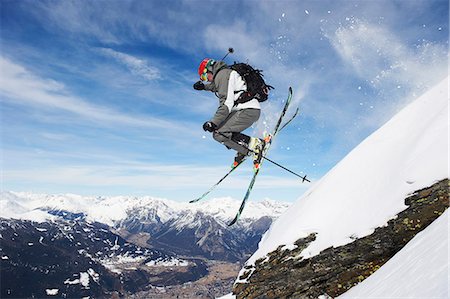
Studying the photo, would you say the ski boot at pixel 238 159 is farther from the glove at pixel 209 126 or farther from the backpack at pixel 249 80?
the glove at pixel 209 126

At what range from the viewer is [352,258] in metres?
9.66

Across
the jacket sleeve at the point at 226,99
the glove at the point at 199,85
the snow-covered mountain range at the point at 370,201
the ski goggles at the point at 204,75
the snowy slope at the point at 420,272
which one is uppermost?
the ski goggles at the point at 204,75

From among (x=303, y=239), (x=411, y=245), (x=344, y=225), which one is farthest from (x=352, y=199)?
(x=411, y=245)

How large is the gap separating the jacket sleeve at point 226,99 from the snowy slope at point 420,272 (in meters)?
5.95

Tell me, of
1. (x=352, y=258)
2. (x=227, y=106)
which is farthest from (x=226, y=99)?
(x=352, y=258)

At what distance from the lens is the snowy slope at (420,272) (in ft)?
15.4

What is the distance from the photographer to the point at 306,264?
35.4ft

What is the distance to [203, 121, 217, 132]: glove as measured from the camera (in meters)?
10.2

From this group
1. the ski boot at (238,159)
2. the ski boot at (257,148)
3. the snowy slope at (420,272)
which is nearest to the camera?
the snowy slope at (420,272)

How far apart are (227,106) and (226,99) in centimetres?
22

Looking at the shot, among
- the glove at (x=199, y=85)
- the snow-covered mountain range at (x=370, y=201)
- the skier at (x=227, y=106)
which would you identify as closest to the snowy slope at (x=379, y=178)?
the snow-covered mountain range at (x=370, y=201)

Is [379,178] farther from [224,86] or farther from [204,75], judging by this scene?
[204,75]

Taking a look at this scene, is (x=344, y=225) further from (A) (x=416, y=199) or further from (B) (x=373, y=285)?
(B) (x=373, y=285)

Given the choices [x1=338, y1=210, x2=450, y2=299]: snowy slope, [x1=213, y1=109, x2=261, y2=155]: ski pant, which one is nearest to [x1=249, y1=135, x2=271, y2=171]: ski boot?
[x1=213, y1=109, x2=261, y2=155]: ski pant
